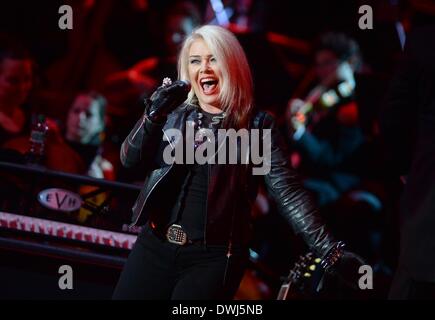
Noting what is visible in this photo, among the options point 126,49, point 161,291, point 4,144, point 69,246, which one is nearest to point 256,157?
point 161,291

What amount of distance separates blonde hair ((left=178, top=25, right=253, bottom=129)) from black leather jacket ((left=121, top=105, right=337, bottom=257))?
9 centimetres

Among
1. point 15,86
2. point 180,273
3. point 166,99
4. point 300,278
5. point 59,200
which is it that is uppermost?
point 15,86

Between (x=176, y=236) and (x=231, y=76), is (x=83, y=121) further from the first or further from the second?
(x=176, y=236)

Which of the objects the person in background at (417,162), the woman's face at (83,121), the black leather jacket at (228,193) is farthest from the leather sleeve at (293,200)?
the woman's face at (83,121)

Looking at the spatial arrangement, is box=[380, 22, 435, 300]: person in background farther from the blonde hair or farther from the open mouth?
the open mouth

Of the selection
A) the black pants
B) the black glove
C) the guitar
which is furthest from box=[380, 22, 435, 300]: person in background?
the black glove

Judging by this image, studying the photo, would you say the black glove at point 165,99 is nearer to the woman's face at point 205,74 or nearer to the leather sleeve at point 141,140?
the leather sleeve at point 141,140

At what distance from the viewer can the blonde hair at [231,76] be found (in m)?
3.52

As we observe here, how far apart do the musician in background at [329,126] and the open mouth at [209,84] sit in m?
3.82

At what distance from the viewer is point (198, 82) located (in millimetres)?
3605

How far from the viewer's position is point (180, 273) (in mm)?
3248

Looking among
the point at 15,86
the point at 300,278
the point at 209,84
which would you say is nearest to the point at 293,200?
the point at 209,84

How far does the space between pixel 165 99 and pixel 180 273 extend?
789 millimetres

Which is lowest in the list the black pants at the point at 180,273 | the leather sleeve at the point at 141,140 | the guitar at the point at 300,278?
the guitar at the point at 300,278
